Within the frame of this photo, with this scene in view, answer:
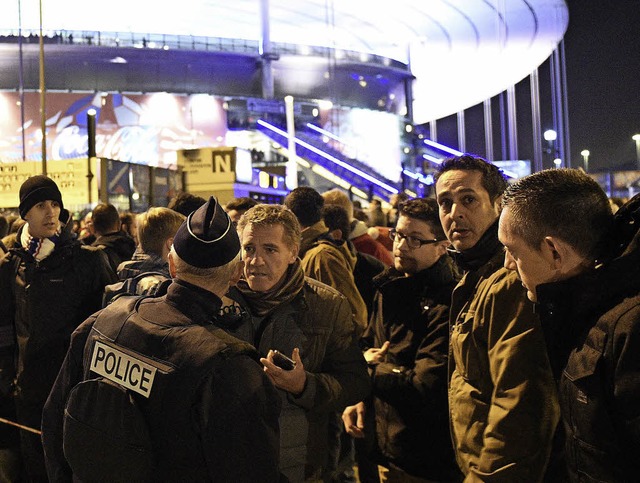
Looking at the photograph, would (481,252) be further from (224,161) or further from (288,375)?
(224,161)

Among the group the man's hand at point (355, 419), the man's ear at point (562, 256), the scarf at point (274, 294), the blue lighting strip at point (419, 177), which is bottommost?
the man's hand at point (355, 419)

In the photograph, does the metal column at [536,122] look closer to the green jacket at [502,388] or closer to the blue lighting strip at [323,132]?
the blue lighting strip at [323,132]

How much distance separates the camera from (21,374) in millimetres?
5727

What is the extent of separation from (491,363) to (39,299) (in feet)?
12.2

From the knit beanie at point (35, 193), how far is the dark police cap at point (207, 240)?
3494mm

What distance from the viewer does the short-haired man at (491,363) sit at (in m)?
2.95

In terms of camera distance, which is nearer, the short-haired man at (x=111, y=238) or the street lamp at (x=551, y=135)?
the short-haired man at (x=111, y=238)

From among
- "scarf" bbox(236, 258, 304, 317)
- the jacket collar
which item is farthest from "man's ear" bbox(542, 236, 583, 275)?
"scarf" bbox(236, 258, 304, 317)

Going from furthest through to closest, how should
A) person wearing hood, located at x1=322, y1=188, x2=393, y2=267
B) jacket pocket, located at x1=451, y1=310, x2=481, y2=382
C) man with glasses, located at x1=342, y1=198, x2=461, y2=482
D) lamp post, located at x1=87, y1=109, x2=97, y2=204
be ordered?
1. lamp post, located at x1=87, y1=109, x2=97, y2=204
2. person wearing hood, located at x1=322, y1=188, x2=393, y2=267
3. man with glasses, located at x1=342, y1=198, x2=461, y2=482
4. jacket pocket, located at x1=451, y1=310, x2=481, y2=382

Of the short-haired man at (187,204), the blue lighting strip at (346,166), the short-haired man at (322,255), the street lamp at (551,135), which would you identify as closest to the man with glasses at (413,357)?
the short-haired man at (322,255)

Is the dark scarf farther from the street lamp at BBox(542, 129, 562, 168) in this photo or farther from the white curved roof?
the white curved roof

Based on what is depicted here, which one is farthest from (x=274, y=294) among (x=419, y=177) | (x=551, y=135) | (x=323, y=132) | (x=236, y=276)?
(x=419, y=177)

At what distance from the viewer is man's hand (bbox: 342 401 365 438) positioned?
14.6 ft

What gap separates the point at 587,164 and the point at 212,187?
33865 mm
